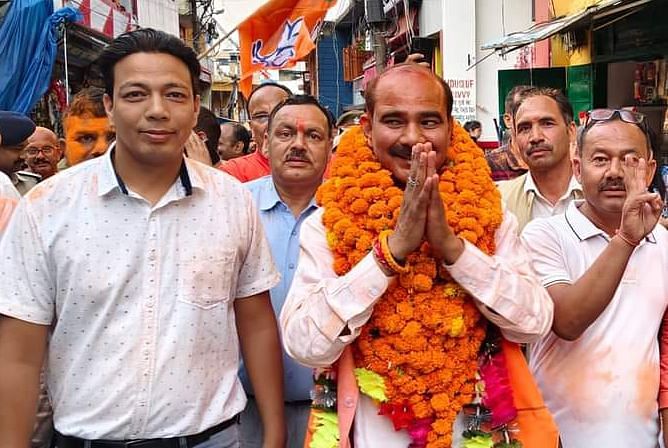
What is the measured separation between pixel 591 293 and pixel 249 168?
2852 millimetres

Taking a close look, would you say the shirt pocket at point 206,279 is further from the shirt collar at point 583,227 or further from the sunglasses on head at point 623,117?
the sunglasses on head at point 623,117

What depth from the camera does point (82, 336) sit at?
1.90 metres

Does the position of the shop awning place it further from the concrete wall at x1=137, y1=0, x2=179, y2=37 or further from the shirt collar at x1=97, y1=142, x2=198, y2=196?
the concrete wall at x1=137, y1=0, x2=179, y2=37

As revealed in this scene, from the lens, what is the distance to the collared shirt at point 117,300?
1.88 metres

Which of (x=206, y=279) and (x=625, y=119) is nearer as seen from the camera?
(x=206, y=279)

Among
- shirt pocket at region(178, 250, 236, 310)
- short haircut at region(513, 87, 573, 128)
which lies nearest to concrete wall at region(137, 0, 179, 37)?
short haircut at region(513, 87, 573, 128)

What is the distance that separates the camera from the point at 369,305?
1.89 metres

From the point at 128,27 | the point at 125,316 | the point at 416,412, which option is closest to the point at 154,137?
the point at 125,316

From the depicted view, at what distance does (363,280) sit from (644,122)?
127cm

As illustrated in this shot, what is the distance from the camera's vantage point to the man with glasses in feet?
14.8

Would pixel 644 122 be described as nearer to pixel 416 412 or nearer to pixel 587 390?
pixel 587 390

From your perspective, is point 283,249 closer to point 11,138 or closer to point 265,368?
point 265,368

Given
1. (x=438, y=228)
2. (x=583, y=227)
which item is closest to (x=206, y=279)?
(x=438, y=228)

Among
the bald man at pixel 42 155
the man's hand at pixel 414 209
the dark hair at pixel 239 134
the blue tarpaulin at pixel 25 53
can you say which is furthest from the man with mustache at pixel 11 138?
the blue tarpaulin at pixel 25 53
